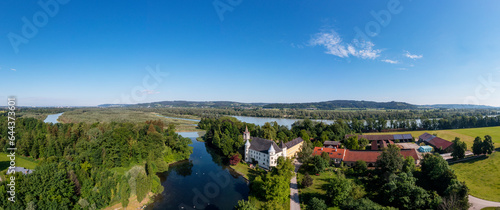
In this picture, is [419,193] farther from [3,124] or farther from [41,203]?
[3,124]

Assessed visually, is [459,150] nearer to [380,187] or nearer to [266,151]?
[380,187]

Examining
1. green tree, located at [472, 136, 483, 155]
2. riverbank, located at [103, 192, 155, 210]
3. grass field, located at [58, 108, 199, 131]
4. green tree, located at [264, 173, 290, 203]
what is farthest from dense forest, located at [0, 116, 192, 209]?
green tree, located at [472, 136, 483, 155]

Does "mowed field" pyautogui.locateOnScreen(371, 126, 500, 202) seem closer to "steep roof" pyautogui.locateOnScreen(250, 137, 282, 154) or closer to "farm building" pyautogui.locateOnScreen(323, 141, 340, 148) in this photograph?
"farm building" pyautogui.locateOnScreen(323, 141, 340, 148)

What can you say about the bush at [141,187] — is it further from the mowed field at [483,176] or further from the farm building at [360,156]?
the mowed field at [483,176]

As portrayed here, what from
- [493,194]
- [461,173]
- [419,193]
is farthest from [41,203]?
[461,173]

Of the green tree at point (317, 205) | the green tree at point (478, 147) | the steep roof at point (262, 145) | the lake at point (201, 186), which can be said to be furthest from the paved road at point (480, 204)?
the lake at point (201, 186)

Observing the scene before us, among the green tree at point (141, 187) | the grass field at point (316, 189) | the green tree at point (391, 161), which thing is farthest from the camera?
the green tree at point (391, 161)
